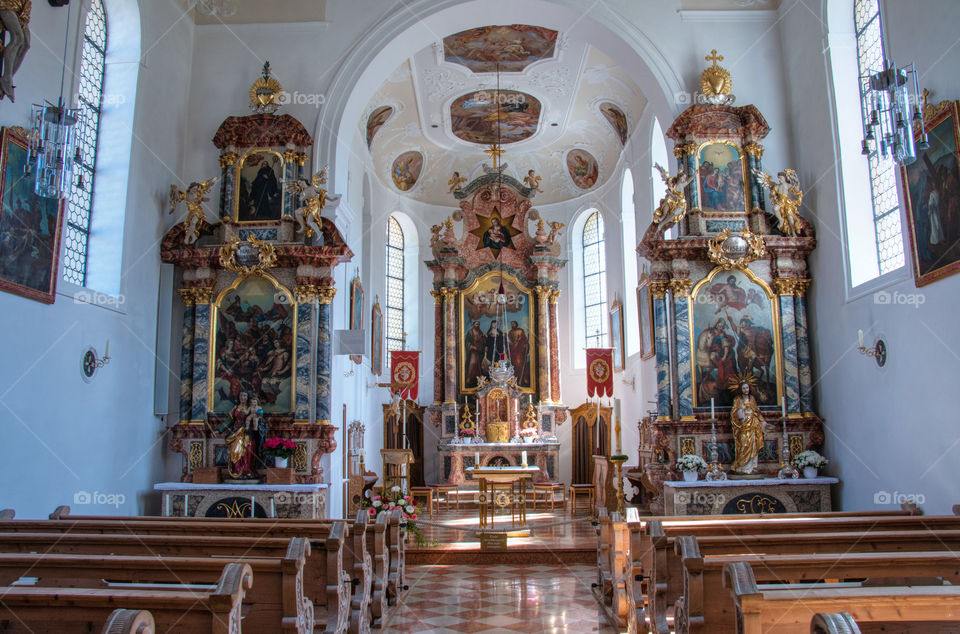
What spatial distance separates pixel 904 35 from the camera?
861 centimetres

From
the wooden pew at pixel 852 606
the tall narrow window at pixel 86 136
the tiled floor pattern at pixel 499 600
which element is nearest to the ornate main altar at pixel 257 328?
the tall narrow window at pixel 86 136

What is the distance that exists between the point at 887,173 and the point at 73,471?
1107 cm

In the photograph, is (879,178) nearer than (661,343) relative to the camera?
Yes

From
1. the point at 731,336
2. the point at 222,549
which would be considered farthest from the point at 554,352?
the point at 222,549

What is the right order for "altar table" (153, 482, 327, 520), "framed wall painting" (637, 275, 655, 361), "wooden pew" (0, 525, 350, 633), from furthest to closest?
"framed wall painting" (637, 275, 655, 361), "altar table" (153, 482, 327, 520), "wooden pew" (0, 525, 350, 633)

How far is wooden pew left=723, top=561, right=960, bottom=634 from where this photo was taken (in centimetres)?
325

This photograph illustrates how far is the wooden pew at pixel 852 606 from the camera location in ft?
10.7

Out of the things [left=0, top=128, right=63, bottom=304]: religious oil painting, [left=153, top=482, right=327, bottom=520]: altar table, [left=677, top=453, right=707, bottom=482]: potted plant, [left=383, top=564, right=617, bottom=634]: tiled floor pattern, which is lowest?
[left=383, top=564, right=617, bottom=634]: tiled floor pattern

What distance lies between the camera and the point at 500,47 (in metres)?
14.8

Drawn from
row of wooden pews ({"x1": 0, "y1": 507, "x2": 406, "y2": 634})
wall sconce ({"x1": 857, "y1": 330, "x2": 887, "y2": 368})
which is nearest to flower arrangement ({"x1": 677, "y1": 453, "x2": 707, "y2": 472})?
wall sconce ({"x1": 857, "y1": 330, "x2": 887, "y2": 368})

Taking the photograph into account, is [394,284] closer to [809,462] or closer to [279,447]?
[279,447]

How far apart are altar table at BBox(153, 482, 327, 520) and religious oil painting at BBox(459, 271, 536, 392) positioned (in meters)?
8.97

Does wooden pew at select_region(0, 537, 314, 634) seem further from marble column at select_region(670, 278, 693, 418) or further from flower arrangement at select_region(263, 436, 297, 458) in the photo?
marble column at select_region(670, 278, 693, 418)

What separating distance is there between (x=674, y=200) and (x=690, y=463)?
154 inches
